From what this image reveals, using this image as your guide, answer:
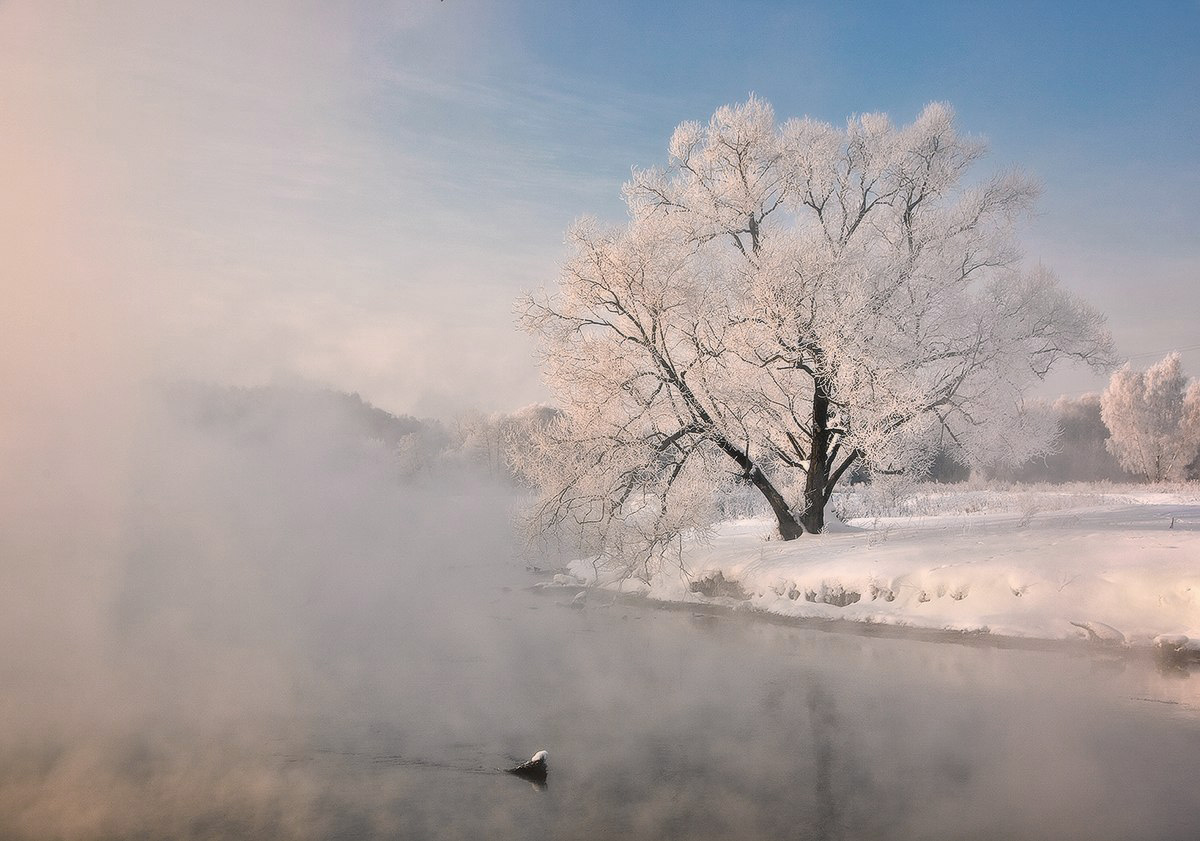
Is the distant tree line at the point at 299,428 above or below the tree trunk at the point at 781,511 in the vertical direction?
above

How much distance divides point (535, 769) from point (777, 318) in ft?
44.4

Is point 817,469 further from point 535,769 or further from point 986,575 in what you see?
point 535,769

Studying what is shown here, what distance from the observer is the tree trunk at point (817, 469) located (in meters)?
21.1

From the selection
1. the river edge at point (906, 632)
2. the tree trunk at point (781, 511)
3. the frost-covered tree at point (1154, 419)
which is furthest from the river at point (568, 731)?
the frost-covered tree at point (1154, 419)

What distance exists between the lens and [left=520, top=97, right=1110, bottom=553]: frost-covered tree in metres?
20.2

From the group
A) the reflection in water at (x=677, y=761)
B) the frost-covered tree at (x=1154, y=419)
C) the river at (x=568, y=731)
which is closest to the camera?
the reflection in water at (x=677, y=761)

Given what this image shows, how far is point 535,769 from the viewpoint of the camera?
888 cm

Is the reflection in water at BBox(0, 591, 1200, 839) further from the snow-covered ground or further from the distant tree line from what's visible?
the distant tree line

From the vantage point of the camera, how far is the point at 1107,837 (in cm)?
708

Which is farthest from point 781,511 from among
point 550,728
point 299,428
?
point 299,428

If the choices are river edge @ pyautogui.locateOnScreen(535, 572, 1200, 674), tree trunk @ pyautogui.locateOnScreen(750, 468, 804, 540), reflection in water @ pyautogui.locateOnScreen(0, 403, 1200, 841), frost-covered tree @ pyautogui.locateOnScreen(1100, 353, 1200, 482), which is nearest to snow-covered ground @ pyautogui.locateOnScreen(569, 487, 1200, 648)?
river edge @ pyautogui.locateOnScreen(535, 572, 1200, 674)

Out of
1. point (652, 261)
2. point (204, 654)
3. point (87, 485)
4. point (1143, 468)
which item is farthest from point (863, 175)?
point (1143, 468)

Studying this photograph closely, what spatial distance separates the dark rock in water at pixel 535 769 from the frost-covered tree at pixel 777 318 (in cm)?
1213

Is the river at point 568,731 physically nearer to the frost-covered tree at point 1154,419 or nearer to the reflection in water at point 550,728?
the reflection in water at point 550,728
